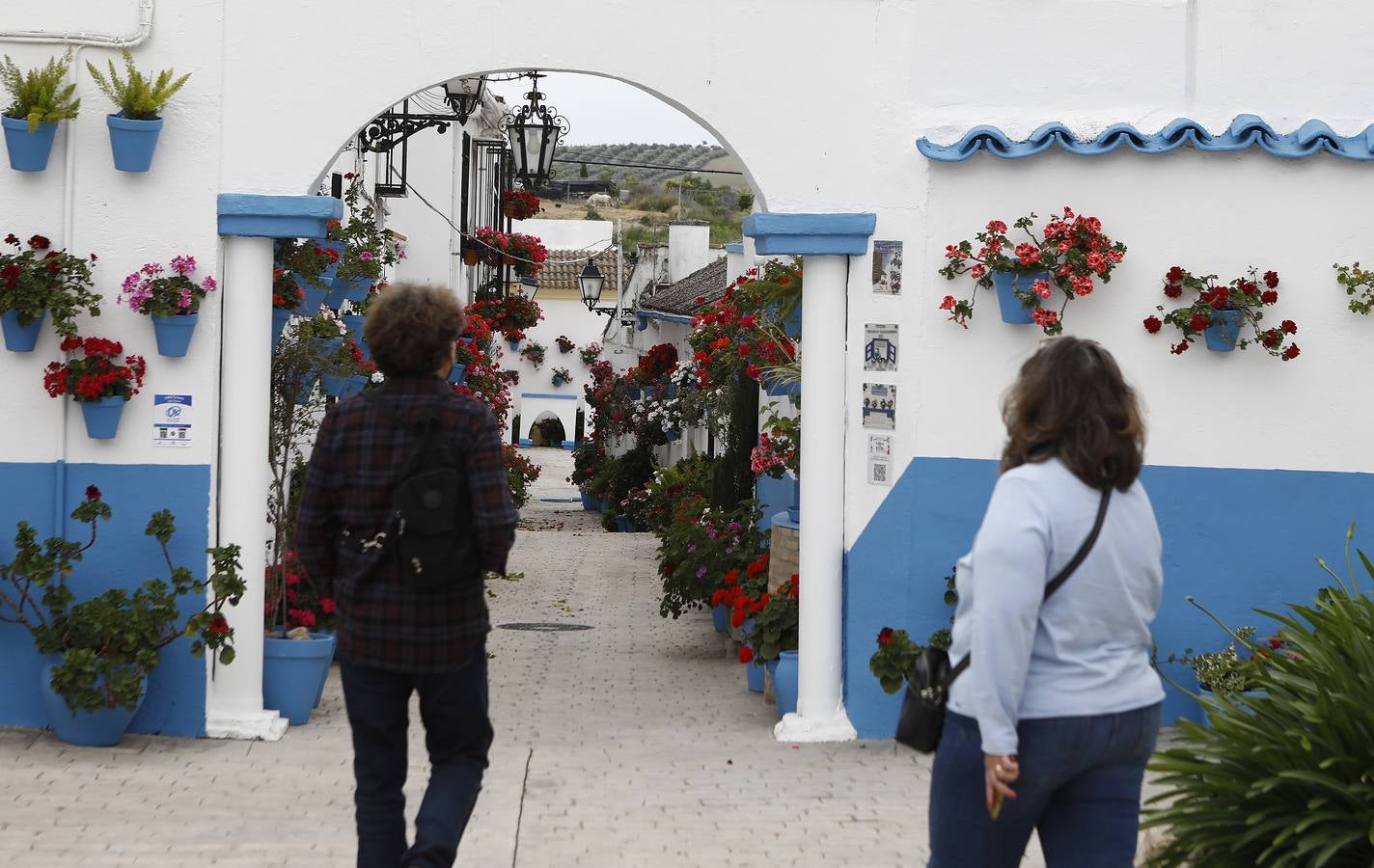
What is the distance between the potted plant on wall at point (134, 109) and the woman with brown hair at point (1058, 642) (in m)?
5.09

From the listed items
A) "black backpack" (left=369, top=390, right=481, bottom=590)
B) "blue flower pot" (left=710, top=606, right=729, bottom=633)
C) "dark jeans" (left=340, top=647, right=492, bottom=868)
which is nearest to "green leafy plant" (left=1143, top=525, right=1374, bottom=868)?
"dark jeans" (left=340, top=647, right=492, bottom=868)

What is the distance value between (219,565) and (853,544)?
9.88 feet

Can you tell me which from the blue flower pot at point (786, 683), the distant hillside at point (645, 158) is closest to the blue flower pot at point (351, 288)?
the blue flower pot at point (786, 683)

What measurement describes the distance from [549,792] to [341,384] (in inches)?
139

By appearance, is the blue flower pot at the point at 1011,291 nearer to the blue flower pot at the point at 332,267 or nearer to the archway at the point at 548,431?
the blue flower pot at the point at 332,267

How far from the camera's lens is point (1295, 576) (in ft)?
25.4

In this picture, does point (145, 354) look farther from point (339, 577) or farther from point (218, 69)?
point (339, 577)

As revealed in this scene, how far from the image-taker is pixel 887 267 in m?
7.64

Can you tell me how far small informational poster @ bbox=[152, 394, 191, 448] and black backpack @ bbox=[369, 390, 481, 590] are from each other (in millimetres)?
3610

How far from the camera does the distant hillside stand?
259 feet

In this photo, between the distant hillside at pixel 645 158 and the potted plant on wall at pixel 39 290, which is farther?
the distant hillside at pixel 645 158

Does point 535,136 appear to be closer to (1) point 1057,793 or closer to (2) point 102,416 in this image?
(2) point 102,416

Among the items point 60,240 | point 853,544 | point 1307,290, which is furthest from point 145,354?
point 1307,290

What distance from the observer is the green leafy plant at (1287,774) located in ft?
13.2
